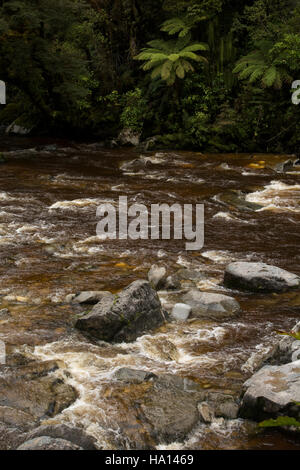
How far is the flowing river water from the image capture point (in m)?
4.09

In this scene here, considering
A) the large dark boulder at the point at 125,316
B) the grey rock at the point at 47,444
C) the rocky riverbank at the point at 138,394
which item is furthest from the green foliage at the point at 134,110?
the grey rock at the point at 47,444

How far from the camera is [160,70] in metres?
18.6

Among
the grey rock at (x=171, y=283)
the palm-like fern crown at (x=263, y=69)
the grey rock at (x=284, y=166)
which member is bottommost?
the grey rock at (x=171, y=283)

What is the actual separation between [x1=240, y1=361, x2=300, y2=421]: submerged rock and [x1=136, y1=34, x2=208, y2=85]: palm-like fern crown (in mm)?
15926

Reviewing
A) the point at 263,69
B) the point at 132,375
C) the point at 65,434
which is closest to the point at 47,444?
the point at 65,434

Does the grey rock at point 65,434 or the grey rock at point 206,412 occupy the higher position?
the grey rock at point 65,434

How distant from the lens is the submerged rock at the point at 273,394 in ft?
11.3

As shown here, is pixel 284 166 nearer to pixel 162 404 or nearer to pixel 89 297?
pixel 89 297

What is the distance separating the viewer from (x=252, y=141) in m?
17.5

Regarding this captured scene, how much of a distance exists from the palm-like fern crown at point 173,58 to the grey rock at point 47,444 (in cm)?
1671

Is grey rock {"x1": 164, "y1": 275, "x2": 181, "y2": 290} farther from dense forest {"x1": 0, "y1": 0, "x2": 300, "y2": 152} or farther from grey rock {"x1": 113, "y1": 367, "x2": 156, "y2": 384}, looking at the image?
dense forest {"x1": 0, "y1": 0, "x2": 300, "y2": 152}

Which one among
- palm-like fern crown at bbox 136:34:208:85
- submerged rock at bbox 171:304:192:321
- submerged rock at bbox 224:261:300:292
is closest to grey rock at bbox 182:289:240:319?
submerged rock at bbox 171:304:192:321

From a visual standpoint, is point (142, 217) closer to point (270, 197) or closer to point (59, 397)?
point (270, 197)

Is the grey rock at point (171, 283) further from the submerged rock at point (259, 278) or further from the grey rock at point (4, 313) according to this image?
the grey rock at point (4, 313)
